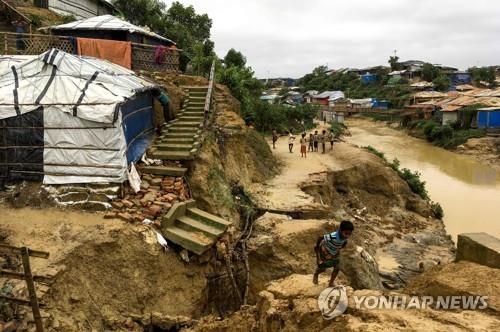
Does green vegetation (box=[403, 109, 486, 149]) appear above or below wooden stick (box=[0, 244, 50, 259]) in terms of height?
above

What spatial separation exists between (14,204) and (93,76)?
3.52 meters

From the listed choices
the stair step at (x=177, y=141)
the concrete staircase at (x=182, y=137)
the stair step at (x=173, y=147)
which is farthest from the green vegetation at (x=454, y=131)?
the stair step at (x=173, y=147)

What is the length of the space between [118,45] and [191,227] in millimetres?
9611

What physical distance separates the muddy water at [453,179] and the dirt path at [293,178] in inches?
252

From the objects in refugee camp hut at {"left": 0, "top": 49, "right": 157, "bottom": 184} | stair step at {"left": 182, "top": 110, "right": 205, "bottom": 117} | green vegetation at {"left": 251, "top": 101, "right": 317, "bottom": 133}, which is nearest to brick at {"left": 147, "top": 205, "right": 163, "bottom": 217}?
refugee camp hut at {"left": 0, "top": 49, "right": 157, "bottom": 184}

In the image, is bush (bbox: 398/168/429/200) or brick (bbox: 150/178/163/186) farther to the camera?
bush (bbox: 398/168/429/200)

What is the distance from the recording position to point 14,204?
920 cm

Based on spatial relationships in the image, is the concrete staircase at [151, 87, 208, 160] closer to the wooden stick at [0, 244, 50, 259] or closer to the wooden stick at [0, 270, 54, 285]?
the wooden stick at [0, 270, 54, 285]

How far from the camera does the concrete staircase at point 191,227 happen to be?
28.8 feet

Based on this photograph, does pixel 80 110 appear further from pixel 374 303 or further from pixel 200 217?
pixel 374 303

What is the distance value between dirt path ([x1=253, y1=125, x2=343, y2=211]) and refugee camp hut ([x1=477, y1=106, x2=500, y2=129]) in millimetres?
20188

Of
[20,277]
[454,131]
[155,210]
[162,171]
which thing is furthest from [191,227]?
[454,131]

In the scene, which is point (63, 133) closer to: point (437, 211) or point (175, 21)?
point (437, 211)

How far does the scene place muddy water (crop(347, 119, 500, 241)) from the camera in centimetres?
2018
